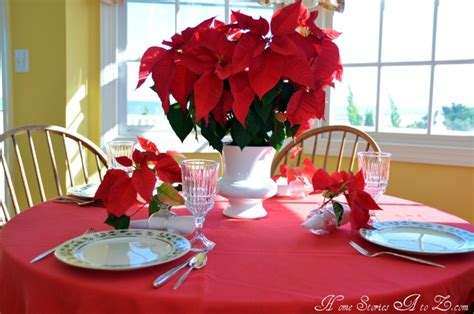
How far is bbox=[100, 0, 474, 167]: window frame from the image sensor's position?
86.2 inches

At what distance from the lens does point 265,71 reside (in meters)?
0.92

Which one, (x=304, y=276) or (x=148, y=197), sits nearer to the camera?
(x=304, y=276)

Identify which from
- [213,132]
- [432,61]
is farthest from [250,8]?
[213,132]

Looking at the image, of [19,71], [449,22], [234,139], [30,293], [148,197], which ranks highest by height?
[449,22]

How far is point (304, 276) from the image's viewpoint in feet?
2.43

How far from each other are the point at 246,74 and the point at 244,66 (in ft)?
0.09

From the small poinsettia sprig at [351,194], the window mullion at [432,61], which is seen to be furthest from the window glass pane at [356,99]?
the small poinsettia sprig at [351,194]

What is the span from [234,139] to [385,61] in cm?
169

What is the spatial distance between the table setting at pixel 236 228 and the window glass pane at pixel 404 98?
125cm

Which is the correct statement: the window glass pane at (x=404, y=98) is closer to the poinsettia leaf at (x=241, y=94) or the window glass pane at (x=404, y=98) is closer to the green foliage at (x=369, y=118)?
the green foliage at (x=369, y=118)

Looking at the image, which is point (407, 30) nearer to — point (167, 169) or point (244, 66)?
point (244, 66)

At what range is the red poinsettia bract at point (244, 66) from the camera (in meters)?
0.92

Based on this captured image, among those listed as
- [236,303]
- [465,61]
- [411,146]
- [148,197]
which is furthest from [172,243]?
[465,61]

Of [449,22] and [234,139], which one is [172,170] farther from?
[449,22]
